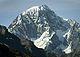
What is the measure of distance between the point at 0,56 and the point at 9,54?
642 centimetres

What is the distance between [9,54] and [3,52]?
3.50m

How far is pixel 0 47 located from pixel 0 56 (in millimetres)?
4934

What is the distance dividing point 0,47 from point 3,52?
2504 millimetres

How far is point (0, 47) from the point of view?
15062 cm

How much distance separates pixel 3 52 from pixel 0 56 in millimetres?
3572

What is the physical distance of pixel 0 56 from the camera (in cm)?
14725

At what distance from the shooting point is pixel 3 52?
493 ft

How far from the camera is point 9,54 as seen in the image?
153m
